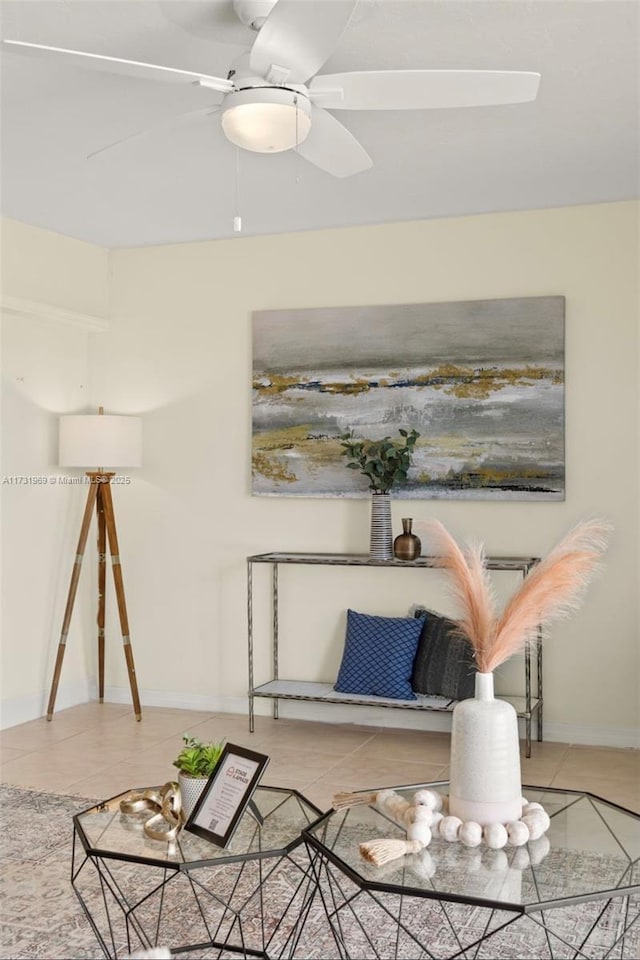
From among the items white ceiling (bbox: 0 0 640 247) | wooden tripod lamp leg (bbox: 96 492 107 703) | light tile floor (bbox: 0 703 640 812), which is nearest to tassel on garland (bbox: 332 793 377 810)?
light tile floor (bbox: 0 703 640 812)

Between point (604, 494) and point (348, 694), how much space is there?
1576 millimetres

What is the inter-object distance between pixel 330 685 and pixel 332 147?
299cm

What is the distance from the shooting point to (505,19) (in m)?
2.77

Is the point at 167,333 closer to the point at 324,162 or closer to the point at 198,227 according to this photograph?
the point at 198,227

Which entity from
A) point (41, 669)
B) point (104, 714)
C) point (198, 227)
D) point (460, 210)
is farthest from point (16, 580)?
point (460, 210)

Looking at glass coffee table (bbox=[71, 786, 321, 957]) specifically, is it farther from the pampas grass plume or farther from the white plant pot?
the pampas grass plume

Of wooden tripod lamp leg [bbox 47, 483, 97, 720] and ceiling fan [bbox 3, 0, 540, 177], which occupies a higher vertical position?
ceiling fan [bbox 3, 0, 540, 177]

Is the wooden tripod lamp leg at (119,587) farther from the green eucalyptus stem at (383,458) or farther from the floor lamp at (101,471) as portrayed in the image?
the green eucalyptus stem at (383,458)

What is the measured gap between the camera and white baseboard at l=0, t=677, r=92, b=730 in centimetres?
518

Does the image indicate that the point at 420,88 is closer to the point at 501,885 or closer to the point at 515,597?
the point at 515,597

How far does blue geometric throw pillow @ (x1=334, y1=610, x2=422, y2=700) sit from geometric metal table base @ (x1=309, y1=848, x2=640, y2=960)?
5.89 ft

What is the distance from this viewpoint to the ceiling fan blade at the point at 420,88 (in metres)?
2.44

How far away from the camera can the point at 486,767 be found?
7.61ft

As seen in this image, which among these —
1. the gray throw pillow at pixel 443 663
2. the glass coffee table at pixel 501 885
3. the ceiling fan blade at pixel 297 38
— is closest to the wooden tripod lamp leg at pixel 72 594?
the gray throw pillow at pixel 443 663
